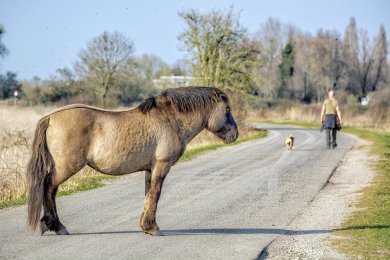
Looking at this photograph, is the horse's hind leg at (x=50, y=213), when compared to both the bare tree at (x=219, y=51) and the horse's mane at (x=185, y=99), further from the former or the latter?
the bare tree at (x=219, y=51)

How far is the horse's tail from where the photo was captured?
25.4ft

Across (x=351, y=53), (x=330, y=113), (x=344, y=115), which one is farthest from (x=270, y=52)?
(x=330, y=113)

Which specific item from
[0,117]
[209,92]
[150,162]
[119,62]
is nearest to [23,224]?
[150,162]

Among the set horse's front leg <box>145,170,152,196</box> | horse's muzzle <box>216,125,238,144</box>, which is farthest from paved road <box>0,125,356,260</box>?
horse's muzzle <box>216,125,238,144</box>

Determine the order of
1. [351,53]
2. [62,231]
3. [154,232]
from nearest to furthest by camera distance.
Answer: [62,231] < [154,232] < [351,53]

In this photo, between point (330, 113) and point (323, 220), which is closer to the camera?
point (323, 220)

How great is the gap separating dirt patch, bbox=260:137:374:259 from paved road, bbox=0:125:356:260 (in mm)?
190

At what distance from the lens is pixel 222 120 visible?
907cm

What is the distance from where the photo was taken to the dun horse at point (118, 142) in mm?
7867

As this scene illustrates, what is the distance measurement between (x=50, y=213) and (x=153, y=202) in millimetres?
1356

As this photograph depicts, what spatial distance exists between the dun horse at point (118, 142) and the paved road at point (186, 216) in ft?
1.63

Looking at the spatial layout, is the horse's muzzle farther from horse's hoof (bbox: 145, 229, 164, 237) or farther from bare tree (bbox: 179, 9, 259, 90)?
bare tree (bbox: 179, 9, 259, 90)

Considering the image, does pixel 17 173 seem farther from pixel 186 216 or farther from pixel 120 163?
pixel 120 163

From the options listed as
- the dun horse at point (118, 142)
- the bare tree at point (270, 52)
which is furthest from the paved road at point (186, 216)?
the bare tree at point (270, 52)
